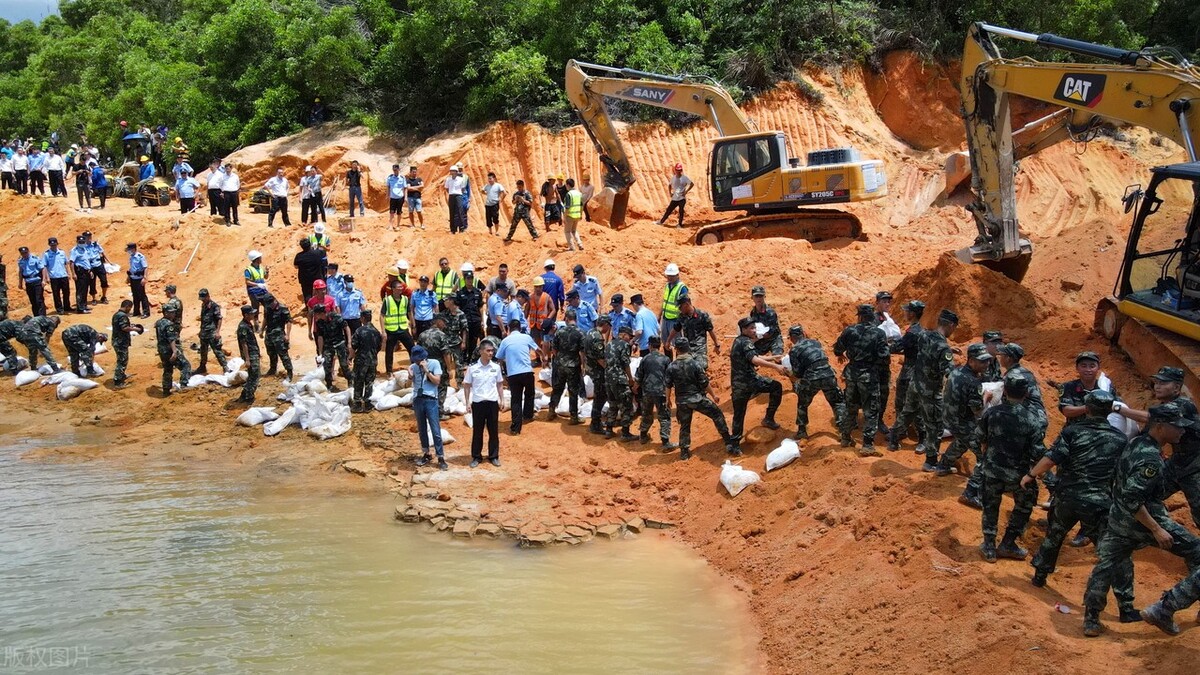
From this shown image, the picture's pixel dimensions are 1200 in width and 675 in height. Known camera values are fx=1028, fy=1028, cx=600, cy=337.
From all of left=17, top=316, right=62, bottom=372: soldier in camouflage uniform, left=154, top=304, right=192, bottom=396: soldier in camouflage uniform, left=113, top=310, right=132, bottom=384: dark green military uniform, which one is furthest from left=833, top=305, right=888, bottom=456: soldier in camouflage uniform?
left=17, top=316, right=62, bottom=372: soldier in camouflage uniform

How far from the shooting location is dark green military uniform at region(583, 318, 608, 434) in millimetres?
13820

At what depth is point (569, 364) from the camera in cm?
1423

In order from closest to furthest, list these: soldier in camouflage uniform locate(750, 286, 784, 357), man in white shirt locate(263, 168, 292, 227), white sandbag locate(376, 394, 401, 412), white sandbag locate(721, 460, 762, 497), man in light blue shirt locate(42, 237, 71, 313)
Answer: white sandbag locate(721, 460, 762, 497) → soldier in camouflage uniform locate(750, 286, 784, 357) → white sandbag locate(376, 394, 401, 412) → man in light blue shirt locate(42, 237, 71, 313) → man in white shirt locate(263, 168, 292, 227)

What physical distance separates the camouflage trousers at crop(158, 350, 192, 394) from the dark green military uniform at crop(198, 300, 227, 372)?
0.41 metres

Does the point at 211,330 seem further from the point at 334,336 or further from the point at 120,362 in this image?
the point at 334,336

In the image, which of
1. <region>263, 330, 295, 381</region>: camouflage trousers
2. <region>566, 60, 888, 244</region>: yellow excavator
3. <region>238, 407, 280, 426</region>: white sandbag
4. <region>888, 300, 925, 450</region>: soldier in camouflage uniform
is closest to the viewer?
<region>888, 300, 925, 450</region>: soldier in camouflage uniform

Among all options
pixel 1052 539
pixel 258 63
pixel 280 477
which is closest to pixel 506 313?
pixel 280 477

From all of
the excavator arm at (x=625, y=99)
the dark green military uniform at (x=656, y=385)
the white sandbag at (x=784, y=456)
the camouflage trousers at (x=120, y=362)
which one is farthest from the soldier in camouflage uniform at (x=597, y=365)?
the excavator arm at (x=625, y=99)

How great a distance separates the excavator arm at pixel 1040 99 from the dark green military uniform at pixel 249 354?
34.2ft

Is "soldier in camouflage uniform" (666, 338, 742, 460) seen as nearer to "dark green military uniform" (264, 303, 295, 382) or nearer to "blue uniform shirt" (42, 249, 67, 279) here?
"dark green military uniform" (264, 303, 295, 382)

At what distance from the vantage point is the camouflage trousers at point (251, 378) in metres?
15.7

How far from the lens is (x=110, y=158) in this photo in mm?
34406

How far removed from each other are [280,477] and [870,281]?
1092 cm

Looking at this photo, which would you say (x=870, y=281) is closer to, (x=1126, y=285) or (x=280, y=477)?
(x=1126, y=285)
